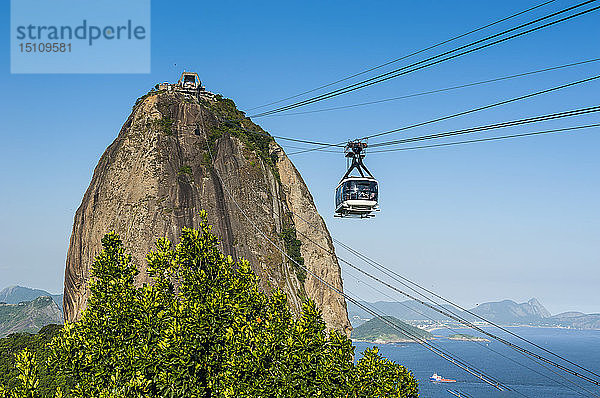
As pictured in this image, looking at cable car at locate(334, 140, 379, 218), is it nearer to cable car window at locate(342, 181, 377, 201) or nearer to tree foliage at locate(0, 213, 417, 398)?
cable car window at locate(342, 181, 377, 201)

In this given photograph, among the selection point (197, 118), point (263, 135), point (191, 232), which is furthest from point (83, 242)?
point (191, 232)

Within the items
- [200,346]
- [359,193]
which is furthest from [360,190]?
[200,346]

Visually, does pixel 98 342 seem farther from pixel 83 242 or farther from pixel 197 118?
pixel 197 118

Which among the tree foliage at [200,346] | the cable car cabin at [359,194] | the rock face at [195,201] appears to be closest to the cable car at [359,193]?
the cable car cabin at [359,194]

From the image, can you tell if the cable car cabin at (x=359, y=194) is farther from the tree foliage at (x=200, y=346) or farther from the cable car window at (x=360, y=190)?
the tree foliage at (x=200, y=346)

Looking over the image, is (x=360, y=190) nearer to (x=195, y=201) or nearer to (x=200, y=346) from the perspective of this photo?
(x=200, y=346)

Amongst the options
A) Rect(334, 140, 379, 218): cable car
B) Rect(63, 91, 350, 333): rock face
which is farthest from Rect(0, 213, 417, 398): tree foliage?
Rect(63, 91, 350, 333): rock face

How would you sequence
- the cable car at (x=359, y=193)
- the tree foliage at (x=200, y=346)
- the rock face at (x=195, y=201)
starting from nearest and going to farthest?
the tree foliage at (x=200, y=346)
the cable car at (x=359, y=193)
the rock face at (x=195, y=201)
